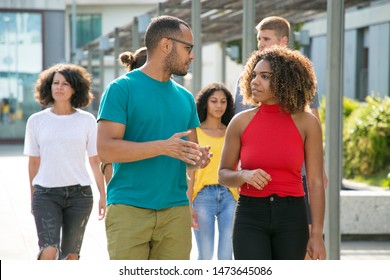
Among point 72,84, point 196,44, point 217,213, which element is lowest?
point 217,213

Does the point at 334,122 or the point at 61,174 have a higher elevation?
the point at 334,122

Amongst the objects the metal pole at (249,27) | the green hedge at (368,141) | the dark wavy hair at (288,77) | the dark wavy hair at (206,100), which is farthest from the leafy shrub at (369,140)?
the dark wavy hair at (288,77)

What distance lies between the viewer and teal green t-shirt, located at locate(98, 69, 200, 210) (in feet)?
16.9

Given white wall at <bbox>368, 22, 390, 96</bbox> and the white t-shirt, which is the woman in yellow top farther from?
white wall at <bbox>368, 22, 390, 96</bbox>

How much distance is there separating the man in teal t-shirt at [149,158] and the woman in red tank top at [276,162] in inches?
12.2

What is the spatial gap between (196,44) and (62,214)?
19.4 ft

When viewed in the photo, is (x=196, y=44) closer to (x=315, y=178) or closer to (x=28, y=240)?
(x=28, y=240)

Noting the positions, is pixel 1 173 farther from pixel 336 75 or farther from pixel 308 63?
pixel 308 63

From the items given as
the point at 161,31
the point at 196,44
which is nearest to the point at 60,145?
the point at 161,31

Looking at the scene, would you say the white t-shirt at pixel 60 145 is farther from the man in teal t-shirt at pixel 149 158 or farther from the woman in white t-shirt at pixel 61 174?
the man in teal t-shirt at pixel 149 158

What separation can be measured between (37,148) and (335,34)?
8.49ft

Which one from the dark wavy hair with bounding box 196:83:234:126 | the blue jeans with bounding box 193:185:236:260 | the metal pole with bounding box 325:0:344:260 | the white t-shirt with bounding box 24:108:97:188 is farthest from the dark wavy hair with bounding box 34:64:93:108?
the metal pole with bounding box 325:0:344:260

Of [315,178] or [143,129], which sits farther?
[315,178]

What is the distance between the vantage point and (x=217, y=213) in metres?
7.76
